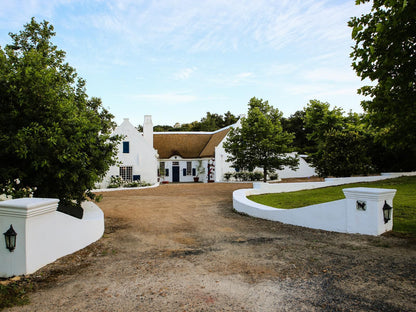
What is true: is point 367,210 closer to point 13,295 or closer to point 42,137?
point 13,295

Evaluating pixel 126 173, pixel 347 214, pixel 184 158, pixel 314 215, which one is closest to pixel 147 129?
pixel 184 158

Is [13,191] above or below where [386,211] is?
above

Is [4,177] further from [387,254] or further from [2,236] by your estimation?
[387,254]

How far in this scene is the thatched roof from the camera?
1476 inches

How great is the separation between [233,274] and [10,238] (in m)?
3.92

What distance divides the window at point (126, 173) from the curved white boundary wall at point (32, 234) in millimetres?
25056

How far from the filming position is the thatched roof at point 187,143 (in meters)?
37.5

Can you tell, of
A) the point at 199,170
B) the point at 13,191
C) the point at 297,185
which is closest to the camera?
the point at 13,191

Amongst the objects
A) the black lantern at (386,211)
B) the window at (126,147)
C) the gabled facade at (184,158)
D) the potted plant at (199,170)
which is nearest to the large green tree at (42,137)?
the black lantern at (386,211)

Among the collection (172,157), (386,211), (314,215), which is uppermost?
(172,157)

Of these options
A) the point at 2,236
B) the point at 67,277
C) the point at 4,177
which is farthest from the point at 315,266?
the point at 4,177

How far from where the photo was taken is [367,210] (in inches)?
284

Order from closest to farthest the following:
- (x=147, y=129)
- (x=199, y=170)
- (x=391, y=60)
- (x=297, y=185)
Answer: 1. (x=391, y=60)
2. (x=297, y=185)
3. (x=147, y=129)
4. (x=199, y=170)

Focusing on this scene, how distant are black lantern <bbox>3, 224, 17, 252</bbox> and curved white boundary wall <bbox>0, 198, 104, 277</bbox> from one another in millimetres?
63
